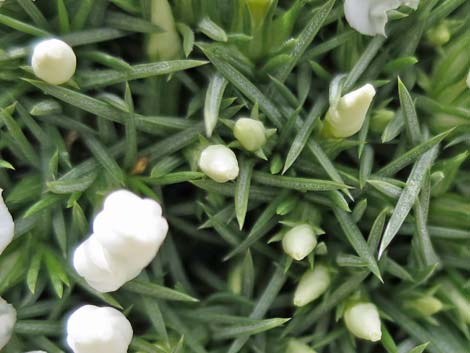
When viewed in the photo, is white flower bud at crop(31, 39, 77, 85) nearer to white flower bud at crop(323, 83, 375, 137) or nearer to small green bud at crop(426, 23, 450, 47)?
A: white flower bud at crop(323, 83, 375, 137)

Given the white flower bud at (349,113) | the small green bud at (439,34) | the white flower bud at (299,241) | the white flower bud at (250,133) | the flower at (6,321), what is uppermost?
the small green bud at (439,34)

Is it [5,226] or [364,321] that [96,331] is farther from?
[364,321]

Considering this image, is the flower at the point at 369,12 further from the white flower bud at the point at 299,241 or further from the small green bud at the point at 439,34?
the white flower bud at the point at 299,241

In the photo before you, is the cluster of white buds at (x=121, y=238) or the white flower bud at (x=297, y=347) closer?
the cluster of white buds at (x=121, y=238)

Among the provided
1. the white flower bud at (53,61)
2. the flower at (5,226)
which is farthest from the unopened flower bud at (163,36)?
the flower at (5,226)

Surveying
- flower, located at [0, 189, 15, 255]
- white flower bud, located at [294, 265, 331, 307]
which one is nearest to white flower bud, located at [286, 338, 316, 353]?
white flower bud, located at [294, 265, 331, 307]

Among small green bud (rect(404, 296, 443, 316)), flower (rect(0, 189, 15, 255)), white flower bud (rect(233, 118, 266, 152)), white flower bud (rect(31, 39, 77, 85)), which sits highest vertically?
white flower bud (rect(31, 39, 77, 85))

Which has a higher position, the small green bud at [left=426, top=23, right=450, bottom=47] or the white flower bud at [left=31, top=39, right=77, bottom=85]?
the small green bud at [left=426, top=23, right=450, bottom=47]
